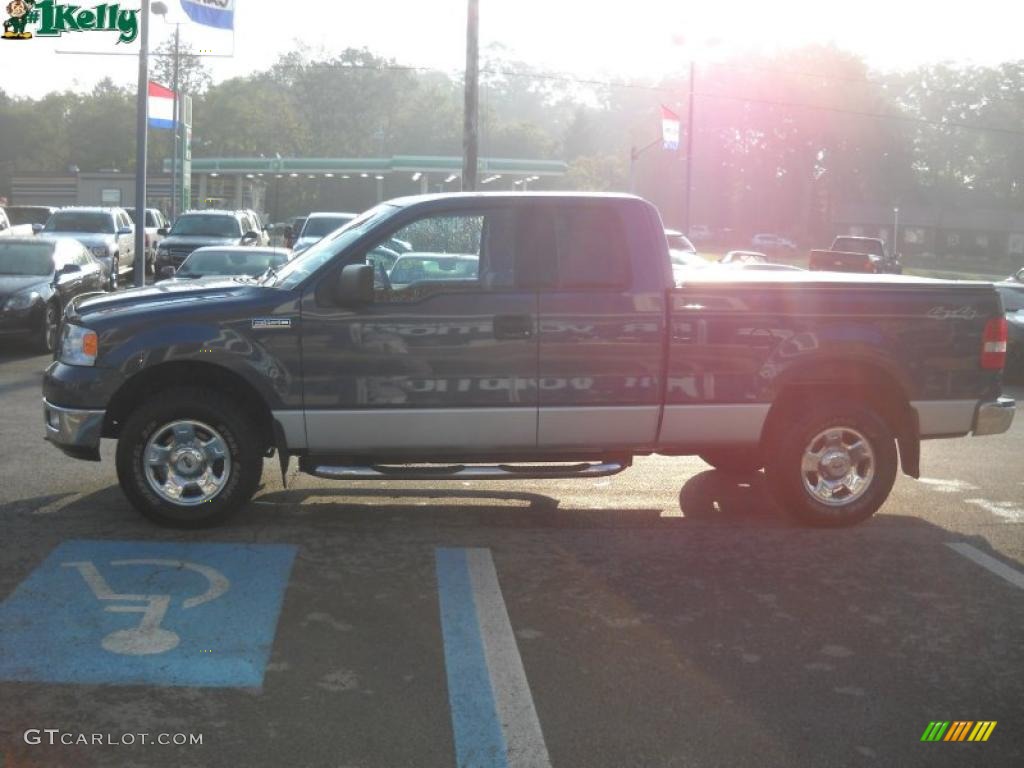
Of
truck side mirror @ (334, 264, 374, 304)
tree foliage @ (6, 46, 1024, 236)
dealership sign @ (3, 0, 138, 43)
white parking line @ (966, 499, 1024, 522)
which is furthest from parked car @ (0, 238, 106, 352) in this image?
tree foliage @ (6, 46, 1024, 236)

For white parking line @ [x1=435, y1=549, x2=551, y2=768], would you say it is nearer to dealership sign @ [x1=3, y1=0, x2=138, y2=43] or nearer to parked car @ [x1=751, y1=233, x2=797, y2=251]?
dealership sign @ [x1=3, y1=0, x2=138, y2=43]

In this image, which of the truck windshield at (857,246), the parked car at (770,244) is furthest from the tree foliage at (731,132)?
the truck windshield at (857,246)

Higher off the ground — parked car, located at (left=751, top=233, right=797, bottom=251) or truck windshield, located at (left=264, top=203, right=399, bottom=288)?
parked car, located at (left=751, top=233, right=797, bottom=251)

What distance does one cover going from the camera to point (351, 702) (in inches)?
185

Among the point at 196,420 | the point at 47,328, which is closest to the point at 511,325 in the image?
the point at 196,420

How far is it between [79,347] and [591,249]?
9.96 ft

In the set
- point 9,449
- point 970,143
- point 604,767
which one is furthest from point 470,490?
point 970,143

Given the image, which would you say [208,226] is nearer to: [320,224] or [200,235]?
[200,235]

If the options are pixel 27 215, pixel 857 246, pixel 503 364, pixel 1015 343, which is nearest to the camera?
pixel 503 364

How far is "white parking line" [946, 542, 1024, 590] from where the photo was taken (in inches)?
262

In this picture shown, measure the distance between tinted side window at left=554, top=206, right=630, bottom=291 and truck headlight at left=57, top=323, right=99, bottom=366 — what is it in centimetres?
270

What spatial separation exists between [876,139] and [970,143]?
16.7 metres

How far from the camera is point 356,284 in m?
6.87

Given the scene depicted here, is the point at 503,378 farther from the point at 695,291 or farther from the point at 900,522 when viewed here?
the point at 900,522
